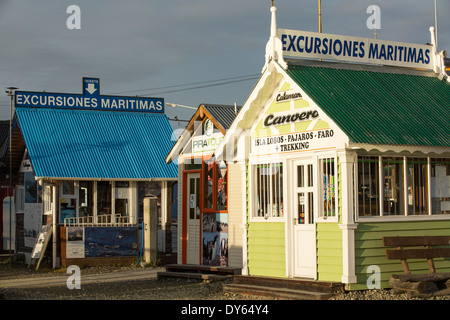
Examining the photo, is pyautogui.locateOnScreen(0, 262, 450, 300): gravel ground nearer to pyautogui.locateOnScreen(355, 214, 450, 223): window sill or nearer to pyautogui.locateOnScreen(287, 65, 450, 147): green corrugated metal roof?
pyautogui.locateOnScreen(355, 214, 450, 223): window sill

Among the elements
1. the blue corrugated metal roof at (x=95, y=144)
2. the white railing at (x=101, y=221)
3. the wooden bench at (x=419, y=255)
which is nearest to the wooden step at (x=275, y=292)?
the wooden bench at (x=419, y=255)

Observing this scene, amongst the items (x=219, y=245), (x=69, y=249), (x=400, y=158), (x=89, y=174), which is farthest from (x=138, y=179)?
(x=400, y=158)

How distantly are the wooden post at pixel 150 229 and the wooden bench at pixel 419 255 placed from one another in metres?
11.5

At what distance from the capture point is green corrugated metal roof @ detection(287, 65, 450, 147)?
13.6 m

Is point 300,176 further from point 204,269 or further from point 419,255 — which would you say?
point 204,269

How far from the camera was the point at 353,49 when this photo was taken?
15984mm

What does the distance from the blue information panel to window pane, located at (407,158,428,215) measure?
15.5m

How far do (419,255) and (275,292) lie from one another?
2876mm

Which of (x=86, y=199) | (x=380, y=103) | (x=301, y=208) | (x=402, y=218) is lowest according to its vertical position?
(x=402, y=218)

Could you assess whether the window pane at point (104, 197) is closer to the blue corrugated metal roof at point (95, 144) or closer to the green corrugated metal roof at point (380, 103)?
the blue corrugated metal roof at point (95, 144)

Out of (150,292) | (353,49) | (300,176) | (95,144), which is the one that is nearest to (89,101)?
(95,144)

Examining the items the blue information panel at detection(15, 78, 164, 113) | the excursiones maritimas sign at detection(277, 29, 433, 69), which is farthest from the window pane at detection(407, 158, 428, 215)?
the blue information panel at detection(15, 78, 164, 113)

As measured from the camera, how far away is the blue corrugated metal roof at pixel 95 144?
24.4 m

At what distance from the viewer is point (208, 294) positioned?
15211 millimetres
